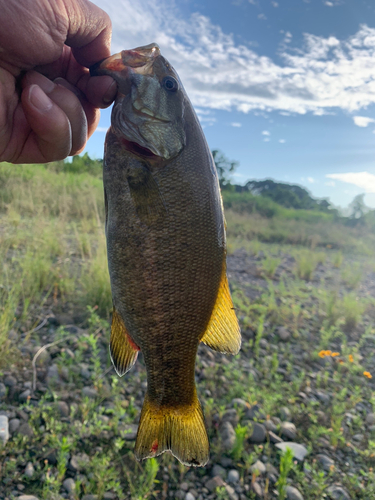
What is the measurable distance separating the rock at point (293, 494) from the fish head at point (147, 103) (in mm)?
2871

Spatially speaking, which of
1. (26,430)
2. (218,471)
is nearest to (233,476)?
(218,471)

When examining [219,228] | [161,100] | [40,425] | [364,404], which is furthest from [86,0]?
[364,404]

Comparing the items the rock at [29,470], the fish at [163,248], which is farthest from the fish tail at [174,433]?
the rock at [29,470]

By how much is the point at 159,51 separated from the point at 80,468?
2940 mm

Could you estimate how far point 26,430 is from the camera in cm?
284

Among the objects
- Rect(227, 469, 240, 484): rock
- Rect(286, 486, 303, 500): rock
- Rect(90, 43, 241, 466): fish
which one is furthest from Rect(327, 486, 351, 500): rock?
Rect(90, 43, 241, 466): fish

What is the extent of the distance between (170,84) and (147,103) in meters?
0.18

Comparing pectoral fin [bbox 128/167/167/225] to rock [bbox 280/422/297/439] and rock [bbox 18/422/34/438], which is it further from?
rock [bbox 280/422/297/439]

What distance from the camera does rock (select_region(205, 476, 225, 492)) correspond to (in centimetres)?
287

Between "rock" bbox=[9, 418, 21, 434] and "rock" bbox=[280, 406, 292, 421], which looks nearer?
"rock" bbox=[9, 418, 21, 434]

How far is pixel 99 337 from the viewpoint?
168 inches

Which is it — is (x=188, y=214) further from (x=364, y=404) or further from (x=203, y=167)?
(x=364, y=404)

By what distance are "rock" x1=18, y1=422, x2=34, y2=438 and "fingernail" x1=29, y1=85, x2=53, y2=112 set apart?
2.45 meters

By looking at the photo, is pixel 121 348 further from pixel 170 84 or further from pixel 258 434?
pixel 258 434
